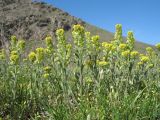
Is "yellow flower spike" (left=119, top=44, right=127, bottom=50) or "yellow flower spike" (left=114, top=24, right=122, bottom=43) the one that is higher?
"yellow flower spike" (left=114, top=24, right=122, bottom=43)

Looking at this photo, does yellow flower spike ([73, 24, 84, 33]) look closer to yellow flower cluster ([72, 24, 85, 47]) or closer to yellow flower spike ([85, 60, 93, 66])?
yellow flower cluster ([72, 24, 85, 47])

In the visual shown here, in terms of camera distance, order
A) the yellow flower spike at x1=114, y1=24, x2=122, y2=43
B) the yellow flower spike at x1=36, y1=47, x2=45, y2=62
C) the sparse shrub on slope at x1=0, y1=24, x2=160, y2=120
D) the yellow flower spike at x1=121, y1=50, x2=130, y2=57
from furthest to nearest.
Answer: the yellow flower spike at x1=36, y1=47, x2=45, y2=62 < the yellow flower spike at x1=114, y1=24, x2=122, y2=43 < the yellow flower spike at x1=121, y1=50, x2=130, y2=57 < the sparse shrub on slope at x1=0, y1=24, x2=160, y2=120

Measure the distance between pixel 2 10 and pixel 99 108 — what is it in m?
94.0

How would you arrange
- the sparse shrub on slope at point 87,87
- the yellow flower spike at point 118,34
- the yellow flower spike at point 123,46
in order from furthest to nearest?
the yellow flower spike at point 118,34 → the yellow flower spike at point 123,46 → the sparse shrub on slope at point 87,87

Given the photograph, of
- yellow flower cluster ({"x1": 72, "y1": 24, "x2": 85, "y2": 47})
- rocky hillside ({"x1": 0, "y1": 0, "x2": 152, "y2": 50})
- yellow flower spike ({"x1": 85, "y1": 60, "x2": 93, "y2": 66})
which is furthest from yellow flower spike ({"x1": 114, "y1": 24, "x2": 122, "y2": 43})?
rocky hillside ({"x1": 0, "y1": 0, "x2": 152, "y2": 50})

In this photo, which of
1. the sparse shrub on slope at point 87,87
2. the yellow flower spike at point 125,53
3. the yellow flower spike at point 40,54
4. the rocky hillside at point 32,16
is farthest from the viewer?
the rocky hillside at point 32,16

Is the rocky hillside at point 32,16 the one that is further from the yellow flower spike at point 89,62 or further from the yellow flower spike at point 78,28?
the yellow flower spike at point 78,28

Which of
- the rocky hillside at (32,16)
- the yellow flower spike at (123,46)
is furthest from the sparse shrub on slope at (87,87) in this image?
the rocky hillside at (32,16)

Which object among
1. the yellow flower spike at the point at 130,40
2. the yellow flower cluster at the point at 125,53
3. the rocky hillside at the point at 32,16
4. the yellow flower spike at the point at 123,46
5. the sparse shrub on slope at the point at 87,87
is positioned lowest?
the sparse shrub on slope at the point at 87,87

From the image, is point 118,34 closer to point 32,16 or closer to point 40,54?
point 40,54

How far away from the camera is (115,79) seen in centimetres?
622

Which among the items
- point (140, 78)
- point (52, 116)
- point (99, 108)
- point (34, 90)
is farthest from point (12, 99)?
point (140, 78)

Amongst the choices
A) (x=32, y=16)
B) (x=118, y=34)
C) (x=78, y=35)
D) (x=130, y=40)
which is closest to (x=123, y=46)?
(x=130, y=40)

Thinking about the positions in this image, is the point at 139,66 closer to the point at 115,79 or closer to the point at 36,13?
the point at 115,79
